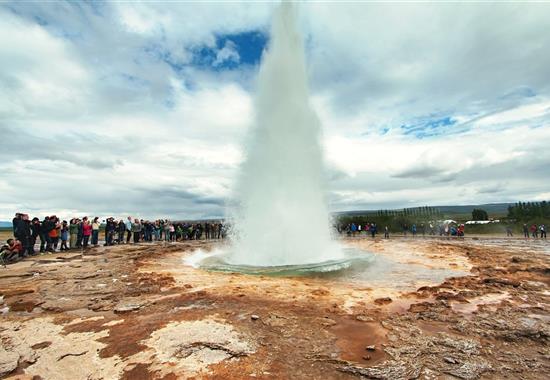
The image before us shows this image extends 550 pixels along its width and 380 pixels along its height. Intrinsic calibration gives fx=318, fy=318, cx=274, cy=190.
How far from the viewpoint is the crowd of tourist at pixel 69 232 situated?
40.8 ft

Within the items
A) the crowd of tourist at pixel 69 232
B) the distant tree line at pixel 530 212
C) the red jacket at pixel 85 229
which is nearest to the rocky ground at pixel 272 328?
the crowd of tourist at pixel 69 232

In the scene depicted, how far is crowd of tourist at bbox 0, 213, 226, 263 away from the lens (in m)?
12.4

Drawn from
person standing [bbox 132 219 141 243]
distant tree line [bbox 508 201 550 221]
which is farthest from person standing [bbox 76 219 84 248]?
distant tree line [bbox 508 201 550 221]

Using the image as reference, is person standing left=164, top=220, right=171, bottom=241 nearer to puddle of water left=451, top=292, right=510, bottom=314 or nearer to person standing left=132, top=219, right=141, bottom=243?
person standing left=132, top=219, right=141, bottom=243

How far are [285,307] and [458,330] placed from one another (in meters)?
2.79

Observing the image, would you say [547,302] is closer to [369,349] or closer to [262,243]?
[369,349]

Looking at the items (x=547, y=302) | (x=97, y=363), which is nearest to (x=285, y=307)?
(x=97, y=363)

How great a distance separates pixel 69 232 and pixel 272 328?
17.2m

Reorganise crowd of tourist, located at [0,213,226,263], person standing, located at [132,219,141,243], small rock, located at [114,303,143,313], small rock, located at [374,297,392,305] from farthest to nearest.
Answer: person standing, located at [132,219,141,243], crowd of tourist, located at [0,213,226,263], small rock, located at [374,297,392,305], small rock, located at [114,303,143,313]

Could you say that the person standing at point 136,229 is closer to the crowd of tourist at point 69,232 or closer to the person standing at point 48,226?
the crowd of tourist at point 69,232

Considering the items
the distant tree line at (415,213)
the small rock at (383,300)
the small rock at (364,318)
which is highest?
the distant tree line at (415,213)

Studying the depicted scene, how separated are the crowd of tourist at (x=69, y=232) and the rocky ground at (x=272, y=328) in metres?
5.11

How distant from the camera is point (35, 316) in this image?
18.0 ft

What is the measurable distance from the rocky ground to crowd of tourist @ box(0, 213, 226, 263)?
5106mm
